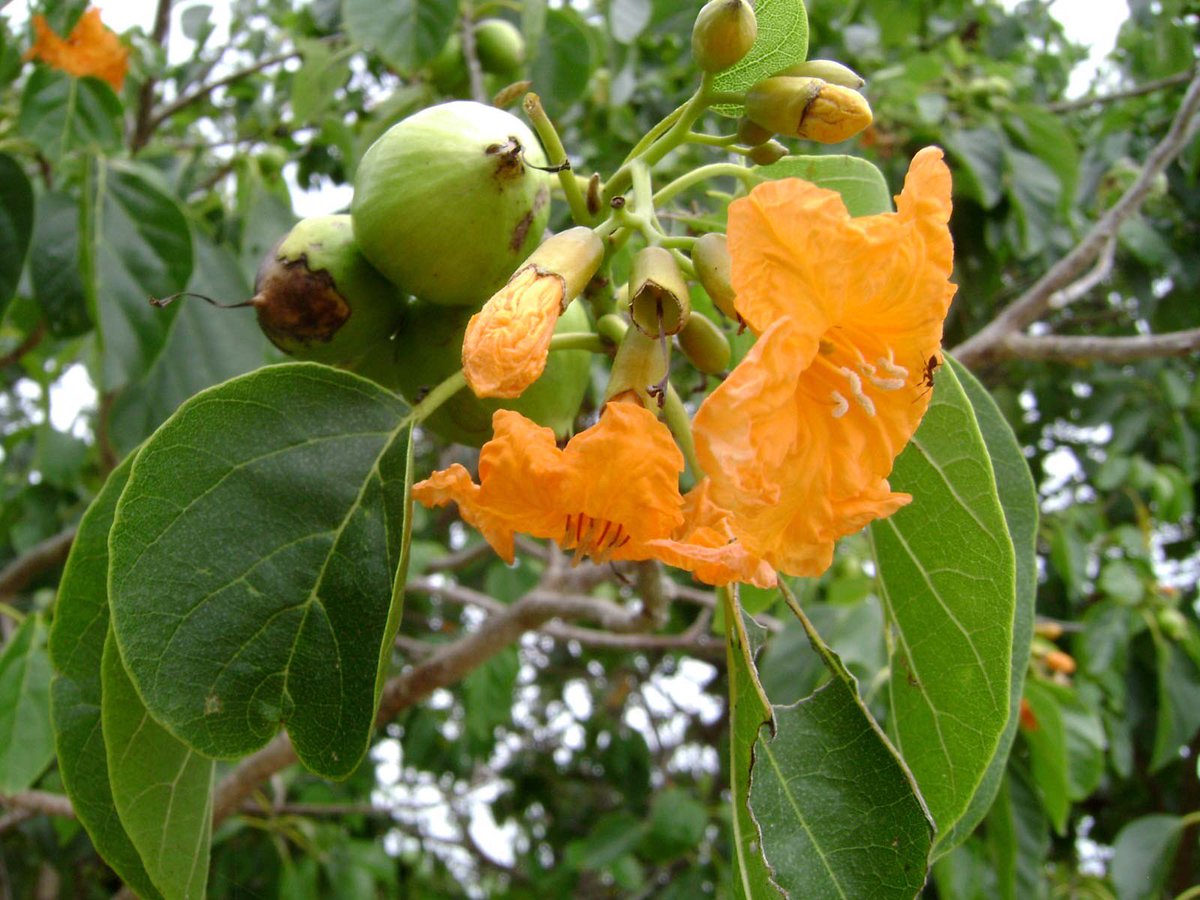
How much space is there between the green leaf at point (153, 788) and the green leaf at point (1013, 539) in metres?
0.74

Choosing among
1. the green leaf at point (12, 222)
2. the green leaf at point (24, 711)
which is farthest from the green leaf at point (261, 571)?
the green leaf at point (12, 222)

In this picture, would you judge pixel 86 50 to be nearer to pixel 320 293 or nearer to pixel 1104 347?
pixel 320 293

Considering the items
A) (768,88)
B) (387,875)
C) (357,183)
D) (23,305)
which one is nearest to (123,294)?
(23,305)

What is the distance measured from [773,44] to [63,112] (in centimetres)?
186

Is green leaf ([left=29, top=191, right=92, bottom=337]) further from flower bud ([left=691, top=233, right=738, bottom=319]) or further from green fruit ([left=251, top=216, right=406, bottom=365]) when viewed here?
flower bud ([left=691, top=233, right=738, bottom=319])

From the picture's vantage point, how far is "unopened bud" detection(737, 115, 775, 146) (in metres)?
0.95

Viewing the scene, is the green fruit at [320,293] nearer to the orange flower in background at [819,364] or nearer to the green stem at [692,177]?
the green stem at [692,177]

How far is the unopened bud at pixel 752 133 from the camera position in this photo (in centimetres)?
95

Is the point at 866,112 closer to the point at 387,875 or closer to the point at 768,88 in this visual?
the point at 768,88

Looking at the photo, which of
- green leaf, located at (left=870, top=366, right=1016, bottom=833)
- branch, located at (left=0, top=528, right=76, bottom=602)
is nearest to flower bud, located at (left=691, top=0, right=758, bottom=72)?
green leaf, located at (left=870, top=366, right=1016, bottom=833)

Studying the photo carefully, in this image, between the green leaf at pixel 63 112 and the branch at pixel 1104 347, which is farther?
the green leaf at pixel 63 112

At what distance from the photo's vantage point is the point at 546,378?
104cm

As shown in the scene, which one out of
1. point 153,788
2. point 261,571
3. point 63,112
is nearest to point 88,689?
point 153,788

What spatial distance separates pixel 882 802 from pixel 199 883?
652 millimetres
